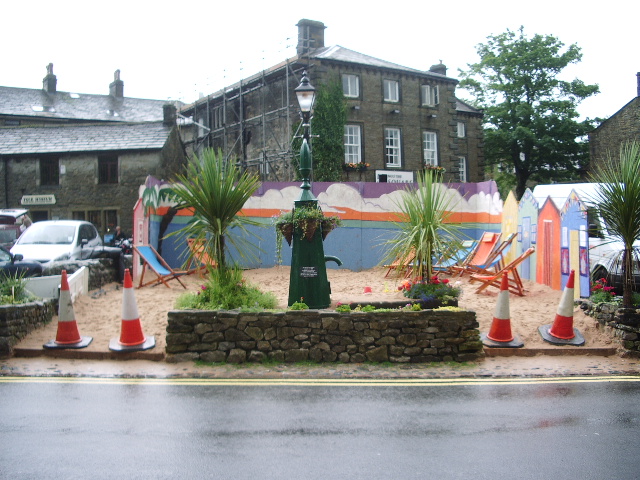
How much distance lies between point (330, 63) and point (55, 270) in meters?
21.2

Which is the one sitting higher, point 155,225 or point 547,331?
point 155,225

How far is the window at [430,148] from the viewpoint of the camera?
111ft

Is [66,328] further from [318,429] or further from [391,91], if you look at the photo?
[391,91]

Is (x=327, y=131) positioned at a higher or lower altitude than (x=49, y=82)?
lower

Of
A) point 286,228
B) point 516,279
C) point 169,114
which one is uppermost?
point 169,114

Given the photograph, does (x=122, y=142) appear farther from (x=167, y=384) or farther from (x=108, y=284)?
(x=167, y=384)

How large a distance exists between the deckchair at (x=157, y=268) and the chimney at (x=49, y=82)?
1546 inches

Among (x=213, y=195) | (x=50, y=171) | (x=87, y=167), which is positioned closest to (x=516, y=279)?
(x=213, y=195)

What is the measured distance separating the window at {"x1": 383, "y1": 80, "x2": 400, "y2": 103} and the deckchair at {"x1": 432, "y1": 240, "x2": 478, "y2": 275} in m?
16.3

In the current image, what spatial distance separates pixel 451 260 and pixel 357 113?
17.7 meters

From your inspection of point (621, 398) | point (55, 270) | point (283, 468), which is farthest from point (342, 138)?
point (283, 468)

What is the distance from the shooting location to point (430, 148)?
34312 millimetres

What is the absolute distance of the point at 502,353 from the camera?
350 inches

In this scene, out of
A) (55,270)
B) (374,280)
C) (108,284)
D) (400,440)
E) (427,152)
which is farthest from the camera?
(427,152)
